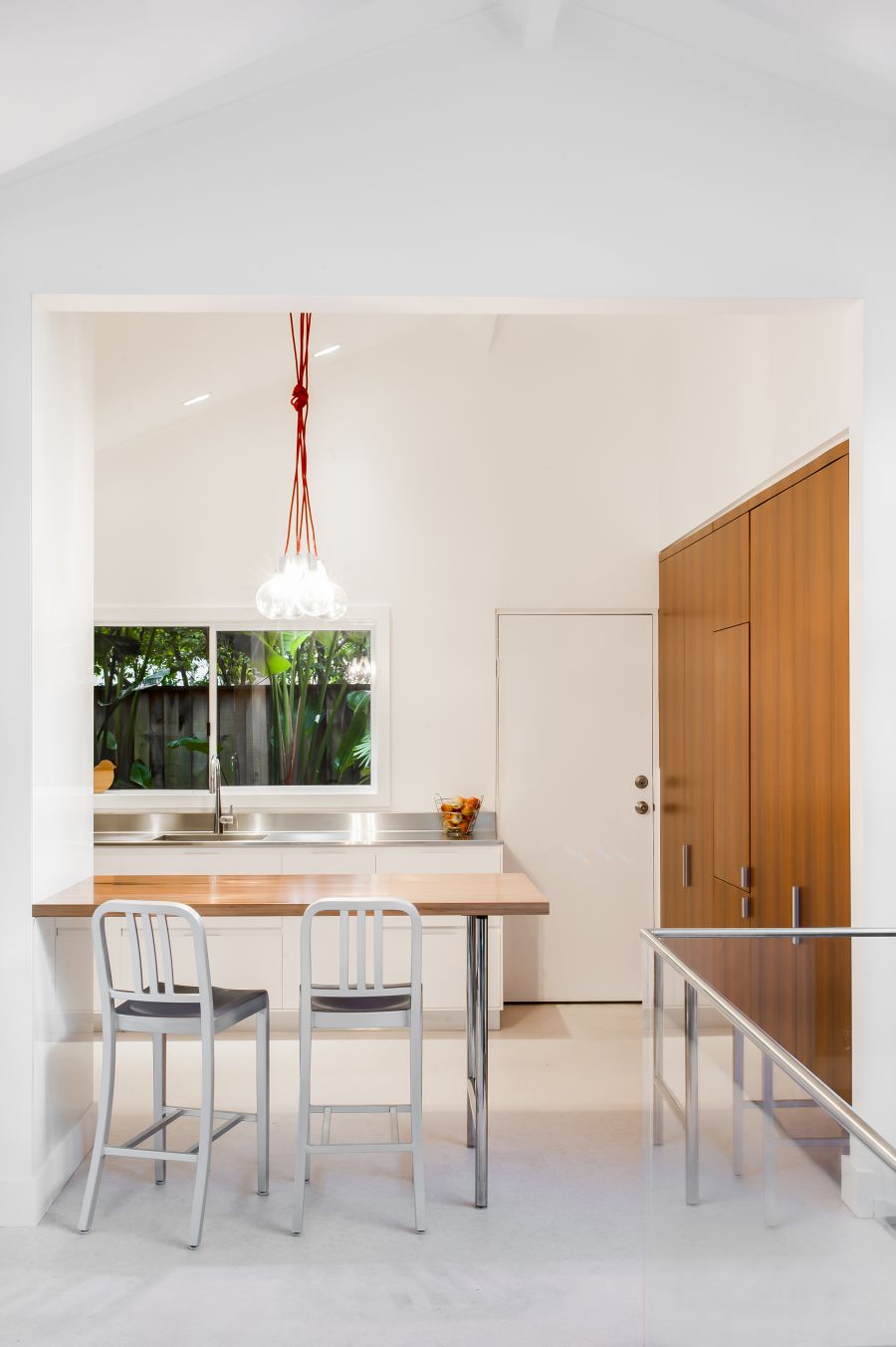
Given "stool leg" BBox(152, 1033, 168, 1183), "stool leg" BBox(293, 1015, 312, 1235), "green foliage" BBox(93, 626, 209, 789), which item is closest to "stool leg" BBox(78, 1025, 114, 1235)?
"stool leg" BBox(152, 1033, 168, 1183)

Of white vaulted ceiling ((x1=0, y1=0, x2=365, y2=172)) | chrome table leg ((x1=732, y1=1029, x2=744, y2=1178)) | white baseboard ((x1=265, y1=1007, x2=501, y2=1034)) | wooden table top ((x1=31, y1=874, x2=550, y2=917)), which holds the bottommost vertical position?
white baseboard ((x1=265, y1=1007, x2=501, y2=1034))

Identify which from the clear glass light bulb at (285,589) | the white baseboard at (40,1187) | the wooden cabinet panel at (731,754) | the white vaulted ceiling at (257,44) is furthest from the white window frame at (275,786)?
the white vaulted ceiling at (257,44)

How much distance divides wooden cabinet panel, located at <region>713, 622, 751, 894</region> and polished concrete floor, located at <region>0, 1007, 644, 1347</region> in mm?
1016

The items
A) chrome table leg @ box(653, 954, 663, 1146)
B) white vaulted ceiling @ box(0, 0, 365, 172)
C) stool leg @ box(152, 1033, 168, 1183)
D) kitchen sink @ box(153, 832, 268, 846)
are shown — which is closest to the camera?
chrome table leg @ box(653, 954, 663, 1146)

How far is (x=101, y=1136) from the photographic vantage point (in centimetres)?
313

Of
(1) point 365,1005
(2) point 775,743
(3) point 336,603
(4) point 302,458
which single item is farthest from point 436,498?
(1) point 365,1005

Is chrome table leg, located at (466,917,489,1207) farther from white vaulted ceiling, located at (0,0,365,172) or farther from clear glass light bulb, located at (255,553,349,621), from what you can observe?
white vaulted ceiling, located at (0,0,365,172)

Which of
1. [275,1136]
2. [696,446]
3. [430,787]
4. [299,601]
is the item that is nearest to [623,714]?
[430,787]

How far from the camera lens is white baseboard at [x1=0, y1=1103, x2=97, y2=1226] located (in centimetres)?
313

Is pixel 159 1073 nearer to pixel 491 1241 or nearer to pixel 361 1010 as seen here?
pixel 361 1010

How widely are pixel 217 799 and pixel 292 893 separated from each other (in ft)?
7.07

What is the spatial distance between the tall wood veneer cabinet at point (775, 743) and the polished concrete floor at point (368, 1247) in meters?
0.82

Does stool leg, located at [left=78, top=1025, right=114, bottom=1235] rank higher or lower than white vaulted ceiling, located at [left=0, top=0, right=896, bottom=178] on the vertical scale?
lower

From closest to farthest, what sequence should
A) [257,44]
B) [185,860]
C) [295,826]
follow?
[257,44] < [185,860] < [295,826]
